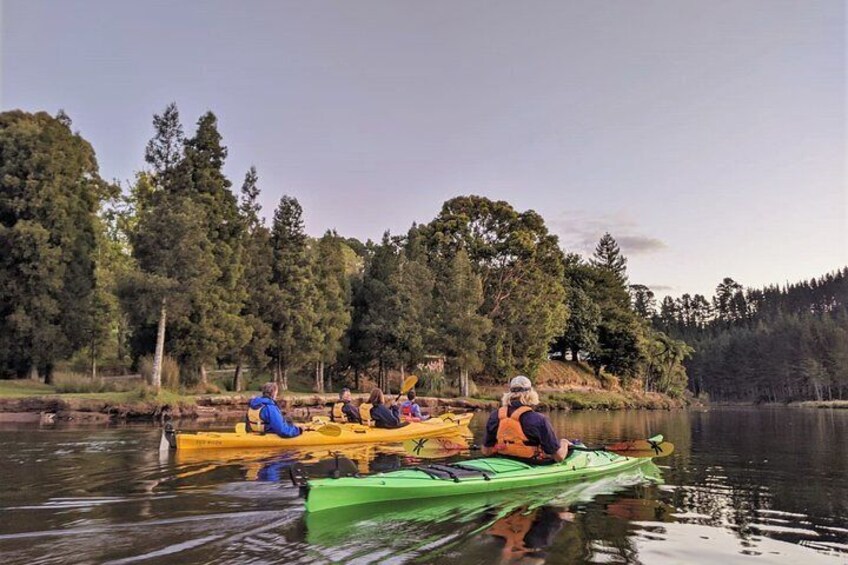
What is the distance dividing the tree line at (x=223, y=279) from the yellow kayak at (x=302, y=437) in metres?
14.0

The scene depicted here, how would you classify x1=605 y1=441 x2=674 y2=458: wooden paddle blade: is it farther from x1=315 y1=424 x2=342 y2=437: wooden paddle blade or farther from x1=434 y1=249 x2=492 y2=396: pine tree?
x1=434 y1=249 x2=492 y2=396: pine tree

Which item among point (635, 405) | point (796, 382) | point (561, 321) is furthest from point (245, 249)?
point (796, 382)

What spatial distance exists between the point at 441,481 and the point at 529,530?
157 centimetres

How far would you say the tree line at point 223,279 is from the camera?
29.0 metres

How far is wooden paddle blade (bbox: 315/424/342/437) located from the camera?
608 inches

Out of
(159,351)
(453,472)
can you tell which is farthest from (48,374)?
(453,472)

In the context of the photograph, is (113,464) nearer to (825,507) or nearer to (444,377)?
(825,507)

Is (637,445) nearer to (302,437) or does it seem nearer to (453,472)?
(453,472)

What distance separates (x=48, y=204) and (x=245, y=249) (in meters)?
9.56

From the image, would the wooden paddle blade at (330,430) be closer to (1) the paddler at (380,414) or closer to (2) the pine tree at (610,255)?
(1) the paddler at (380,414)

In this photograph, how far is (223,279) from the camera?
3120 cm

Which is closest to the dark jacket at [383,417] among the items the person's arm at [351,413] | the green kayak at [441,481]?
the person's arm at [351,413]

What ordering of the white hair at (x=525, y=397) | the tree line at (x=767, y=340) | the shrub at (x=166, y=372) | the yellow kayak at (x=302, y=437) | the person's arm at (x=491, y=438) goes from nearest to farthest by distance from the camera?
the white hair at (x=525, y=397) → the person's arm at (x=491, y=438) → the yellow kayak at (x=302, y=437) → the shrub at (x=166, y=372) → the tree line at (x=767, y=340)

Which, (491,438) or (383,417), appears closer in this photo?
(491,438)
